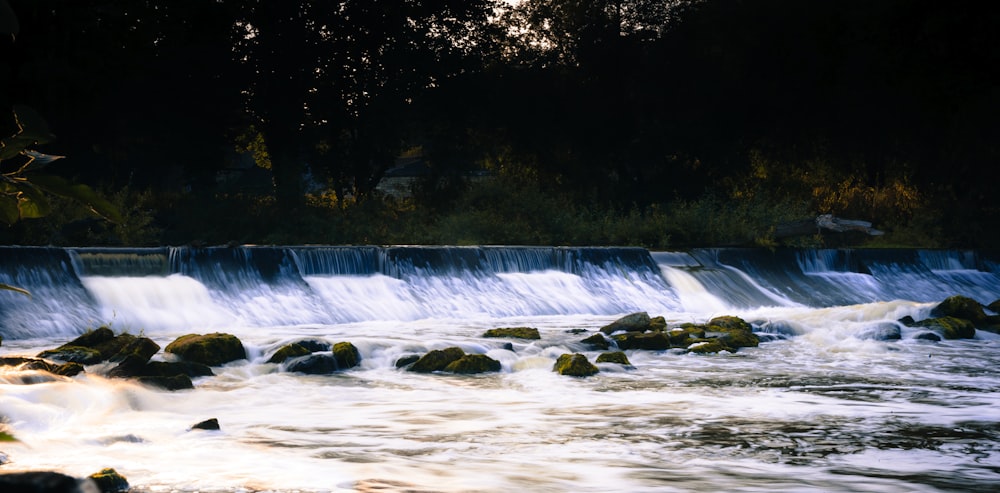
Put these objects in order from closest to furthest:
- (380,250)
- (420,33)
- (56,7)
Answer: (56,7), (380,250), (420,33)

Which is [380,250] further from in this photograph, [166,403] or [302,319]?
[166,403]

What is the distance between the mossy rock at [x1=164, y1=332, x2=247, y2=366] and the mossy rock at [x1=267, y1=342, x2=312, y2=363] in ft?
1.64

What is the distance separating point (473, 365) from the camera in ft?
46.7

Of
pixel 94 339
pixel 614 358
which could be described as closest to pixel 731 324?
pixel 614 358

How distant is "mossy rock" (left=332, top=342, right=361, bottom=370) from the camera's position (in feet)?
47.0

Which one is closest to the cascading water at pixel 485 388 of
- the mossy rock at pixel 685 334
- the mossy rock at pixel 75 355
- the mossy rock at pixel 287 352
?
the mossy rock at pixel 287 352

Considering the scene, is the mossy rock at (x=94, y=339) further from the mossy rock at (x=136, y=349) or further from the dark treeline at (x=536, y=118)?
the dark treeline at (x=536, y=118)

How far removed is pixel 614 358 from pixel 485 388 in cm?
268

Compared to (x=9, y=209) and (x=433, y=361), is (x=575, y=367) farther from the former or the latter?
(x=9, y=209)

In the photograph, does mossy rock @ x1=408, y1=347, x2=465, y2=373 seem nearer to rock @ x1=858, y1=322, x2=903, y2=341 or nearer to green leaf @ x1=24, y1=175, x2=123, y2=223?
rock @ x1=858, y1=322, x2=903, y2=341

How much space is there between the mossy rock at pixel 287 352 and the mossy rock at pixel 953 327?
11.3 meters

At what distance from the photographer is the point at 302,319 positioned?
19828 millimetres

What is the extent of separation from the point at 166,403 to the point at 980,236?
30.2 m

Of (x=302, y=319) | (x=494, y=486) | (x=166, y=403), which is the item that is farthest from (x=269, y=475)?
(x=302, y=319)
